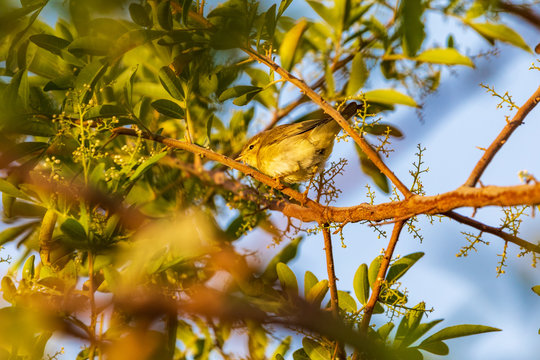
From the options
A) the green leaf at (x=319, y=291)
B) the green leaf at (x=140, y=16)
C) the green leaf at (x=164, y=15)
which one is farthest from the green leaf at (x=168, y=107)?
the green leaf at (x=319, y=291)

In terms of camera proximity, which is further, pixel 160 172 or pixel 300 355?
pixel 160 172

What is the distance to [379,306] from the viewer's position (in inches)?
84.9

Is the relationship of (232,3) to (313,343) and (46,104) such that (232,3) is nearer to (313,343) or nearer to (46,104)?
(46,104)

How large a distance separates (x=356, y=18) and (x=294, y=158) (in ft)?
4.08

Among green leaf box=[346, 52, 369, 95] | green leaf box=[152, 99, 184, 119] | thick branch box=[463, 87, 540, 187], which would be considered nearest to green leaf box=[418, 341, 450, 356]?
thick branch box=[463, 87, 540, 187]

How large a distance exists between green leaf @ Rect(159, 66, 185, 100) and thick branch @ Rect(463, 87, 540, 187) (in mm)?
1248

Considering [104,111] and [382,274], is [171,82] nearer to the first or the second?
[104,111]

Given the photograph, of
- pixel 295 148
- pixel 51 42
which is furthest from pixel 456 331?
pixel 295 148

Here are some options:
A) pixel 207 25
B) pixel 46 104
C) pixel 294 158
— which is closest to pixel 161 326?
pixel 207 25

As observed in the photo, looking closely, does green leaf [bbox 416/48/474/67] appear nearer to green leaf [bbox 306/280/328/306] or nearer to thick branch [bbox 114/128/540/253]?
thick branch [bbox 114/128/540/253]

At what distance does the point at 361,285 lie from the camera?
6.89 ft

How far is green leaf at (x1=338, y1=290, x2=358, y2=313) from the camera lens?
213cm

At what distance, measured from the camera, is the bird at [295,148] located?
3443 mm

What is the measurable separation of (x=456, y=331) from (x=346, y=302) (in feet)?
1.91
